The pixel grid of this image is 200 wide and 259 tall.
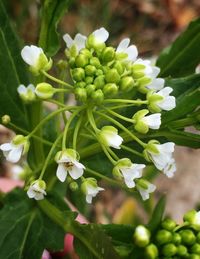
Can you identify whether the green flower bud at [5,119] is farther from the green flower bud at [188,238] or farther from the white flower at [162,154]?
the green flower bud at [188,238]

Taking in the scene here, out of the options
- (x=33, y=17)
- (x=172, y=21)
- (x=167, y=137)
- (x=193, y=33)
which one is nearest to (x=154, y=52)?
(x=172, y=21)

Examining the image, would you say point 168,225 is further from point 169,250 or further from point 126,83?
point 126,83

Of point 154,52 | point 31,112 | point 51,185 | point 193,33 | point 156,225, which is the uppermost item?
point 154,52

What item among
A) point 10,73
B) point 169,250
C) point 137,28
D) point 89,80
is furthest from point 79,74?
point 137,28

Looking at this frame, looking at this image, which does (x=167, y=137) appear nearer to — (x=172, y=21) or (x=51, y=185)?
(x=51, y=185)

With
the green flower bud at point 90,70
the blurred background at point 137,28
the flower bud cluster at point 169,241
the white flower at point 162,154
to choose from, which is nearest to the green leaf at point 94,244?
the flower bud cluster at point 169,241

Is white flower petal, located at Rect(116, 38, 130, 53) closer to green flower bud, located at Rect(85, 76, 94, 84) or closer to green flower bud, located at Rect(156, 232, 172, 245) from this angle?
green flower bud, located at Rect(85, 76, 94, 84)
